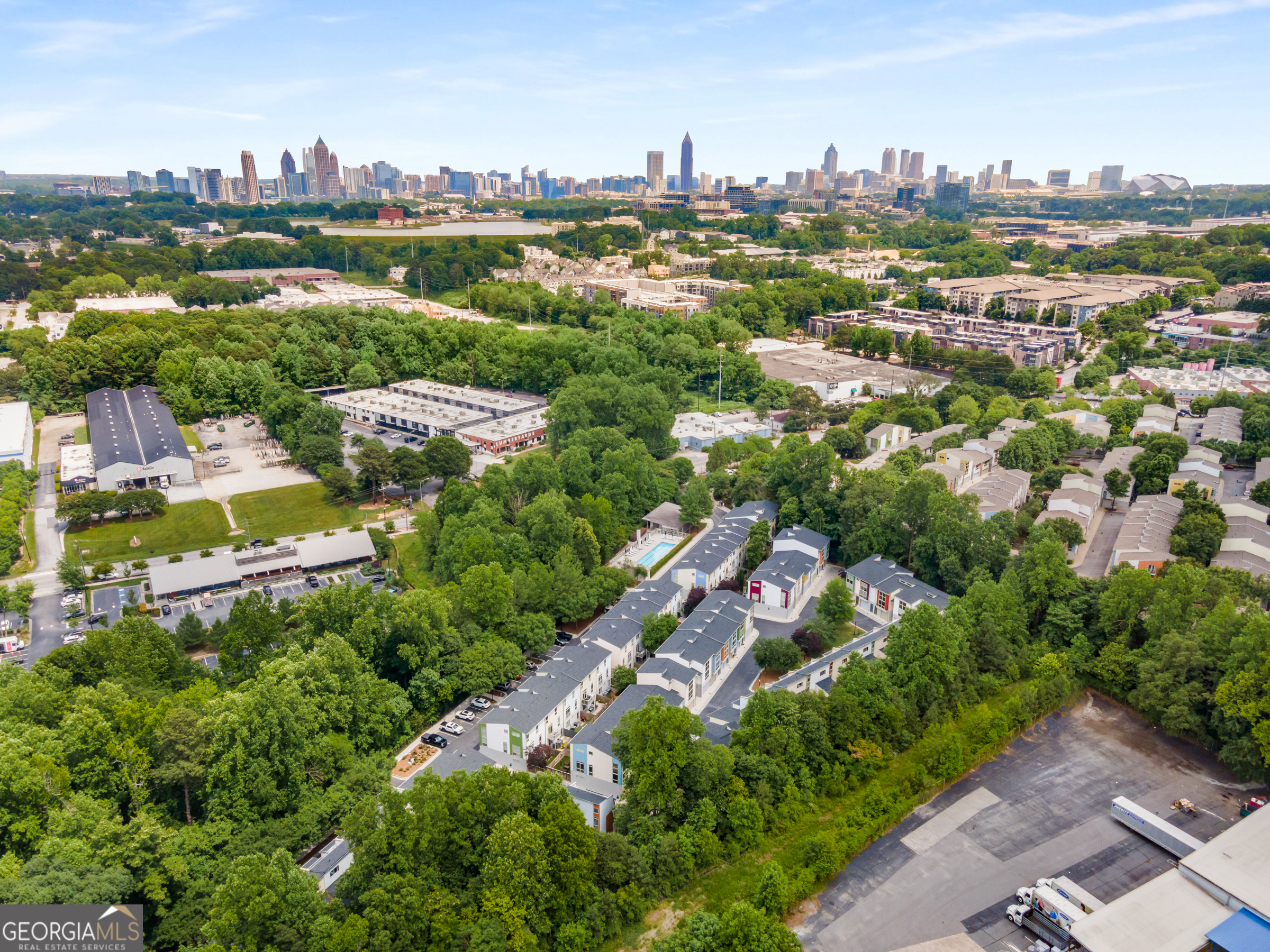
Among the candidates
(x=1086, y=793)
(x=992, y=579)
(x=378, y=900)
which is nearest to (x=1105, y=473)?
(x=992, y=579)

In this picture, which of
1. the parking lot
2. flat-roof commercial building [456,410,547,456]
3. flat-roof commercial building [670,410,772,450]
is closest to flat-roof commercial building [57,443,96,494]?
flat-roof commercial building [456,410,547,456]

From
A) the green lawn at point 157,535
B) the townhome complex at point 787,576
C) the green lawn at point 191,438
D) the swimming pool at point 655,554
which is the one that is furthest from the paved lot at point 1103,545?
the green lawn at point 191,438

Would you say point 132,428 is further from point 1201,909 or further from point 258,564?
point 1201,909

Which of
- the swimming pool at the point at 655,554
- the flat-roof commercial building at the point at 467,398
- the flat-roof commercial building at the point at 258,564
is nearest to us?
the flat-roof commercial building at the point at 258,564

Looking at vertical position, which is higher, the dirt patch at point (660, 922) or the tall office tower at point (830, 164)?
the tall office tower at point (830, 164)

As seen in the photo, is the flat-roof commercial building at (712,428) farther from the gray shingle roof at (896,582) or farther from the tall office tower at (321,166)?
the tall office tower at (321,166)

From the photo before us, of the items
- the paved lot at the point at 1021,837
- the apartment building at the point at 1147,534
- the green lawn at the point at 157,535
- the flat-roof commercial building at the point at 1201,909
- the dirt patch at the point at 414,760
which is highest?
the apartment building at the point at 1147,534

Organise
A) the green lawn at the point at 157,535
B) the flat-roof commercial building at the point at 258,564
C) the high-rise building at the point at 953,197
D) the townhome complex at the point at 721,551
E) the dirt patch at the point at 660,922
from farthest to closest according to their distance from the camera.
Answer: the high-rise building at the point at 953,197 < the green lawn at the point at 157,535 < the flat-roof commercial building at the point at 258,564 < the townhome complex at the point at 721,551 < the dirt patch at the point at 660,922
